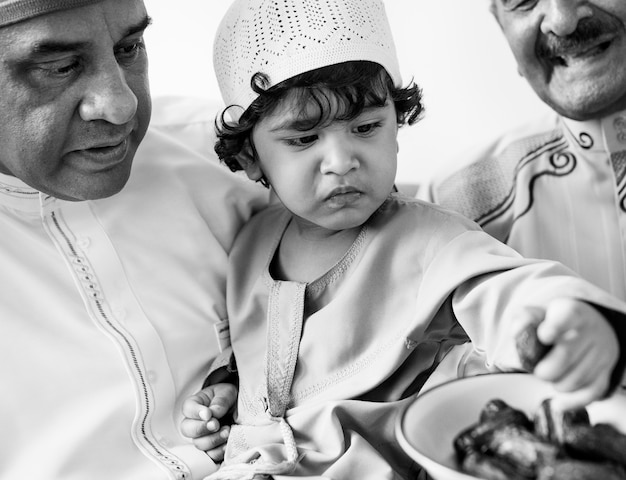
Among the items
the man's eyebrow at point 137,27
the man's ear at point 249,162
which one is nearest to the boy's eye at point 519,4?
the man's ear at point 249,162

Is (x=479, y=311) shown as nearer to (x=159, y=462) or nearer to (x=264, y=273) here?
(x=264, y=273)

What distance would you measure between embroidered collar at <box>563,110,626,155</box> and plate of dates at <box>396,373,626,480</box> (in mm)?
838

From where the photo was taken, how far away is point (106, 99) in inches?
52.2

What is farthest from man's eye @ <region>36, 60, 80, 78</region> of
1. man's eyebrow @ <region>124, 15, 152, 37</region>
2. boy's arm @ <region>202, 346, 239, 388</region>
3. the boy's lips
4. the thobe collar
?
boy's arm @ <region>202, 346, 239, 388</region>

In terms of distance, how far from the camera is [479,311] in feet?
4.04

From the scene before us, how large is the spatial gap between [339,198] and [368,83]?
0.20 m

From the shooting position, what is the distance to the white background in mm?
2818

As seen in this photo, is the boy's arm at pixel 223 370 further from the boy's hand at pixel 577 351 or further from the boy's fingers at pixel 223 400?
the boy's hand at pixel 577 351

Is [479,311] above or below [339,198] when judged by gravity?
below

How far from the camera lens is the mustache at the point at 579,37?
164 centimetres

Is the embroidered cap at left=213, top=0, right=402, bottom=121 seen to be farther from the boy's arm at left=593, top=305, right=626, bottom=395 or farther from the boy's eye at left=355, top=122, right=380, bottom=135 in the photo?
the boy's arm at left=593, top=305, right=626, bottom=395

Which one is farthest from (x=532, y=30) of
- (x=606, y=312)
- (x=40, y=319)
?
(x=40, y=319)

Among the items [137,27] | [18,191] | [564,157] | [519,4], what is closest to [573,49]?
[519,4]

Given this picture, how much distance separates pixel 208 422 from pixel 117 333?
224 mm
